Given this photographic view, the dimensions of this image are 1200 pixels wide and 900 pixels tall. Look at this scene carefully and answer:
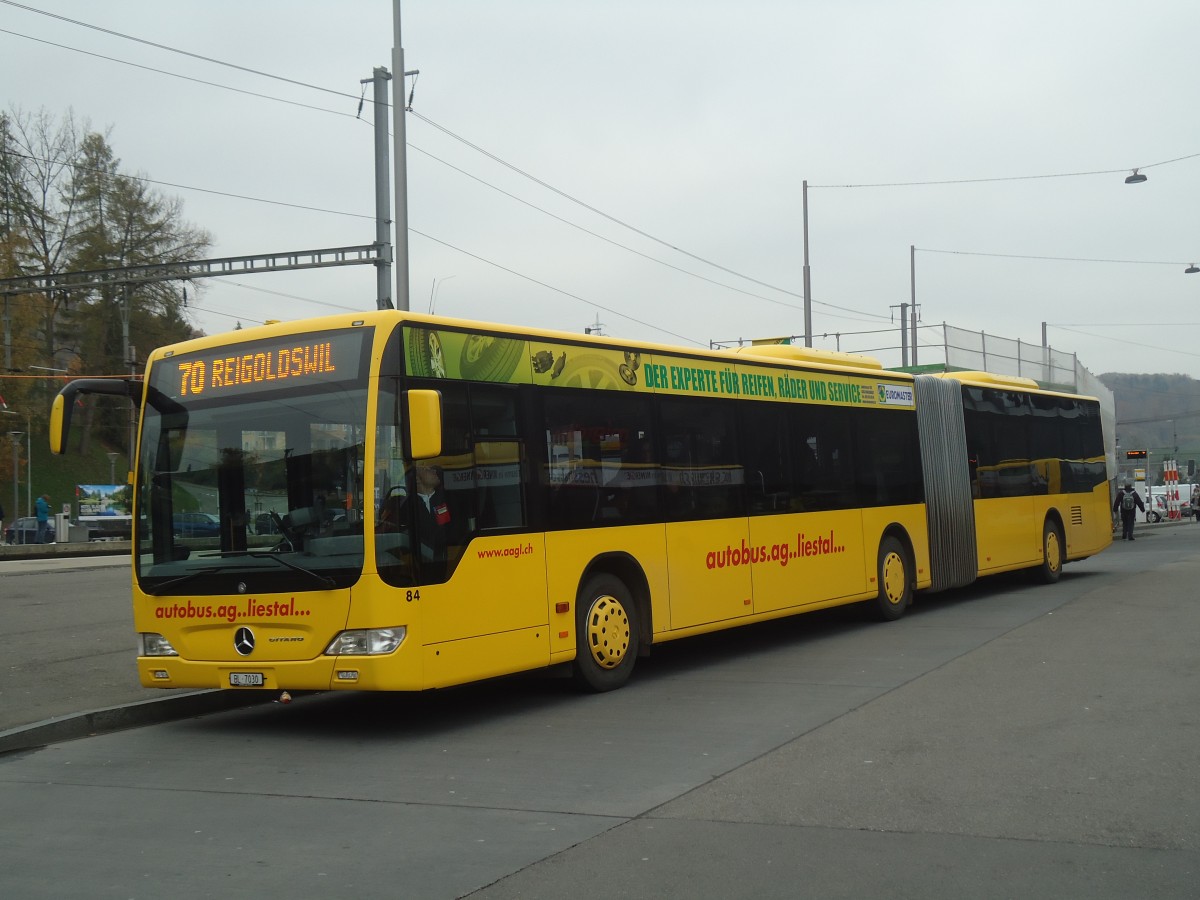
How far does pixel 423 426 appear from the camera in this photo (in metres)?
8.68

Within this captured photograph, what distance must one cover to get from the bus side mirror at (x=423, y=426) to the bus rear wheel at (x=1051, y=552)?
48.4 ft

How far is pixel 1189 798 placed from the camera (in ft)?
22.0

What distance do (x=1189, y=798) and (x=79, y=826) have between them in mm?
5937

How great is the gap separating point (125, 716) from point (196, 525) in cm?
182

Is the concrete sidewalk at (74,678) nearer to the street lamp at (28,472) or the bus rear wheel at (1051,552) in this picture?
the bus rear wheel at (1051,552)

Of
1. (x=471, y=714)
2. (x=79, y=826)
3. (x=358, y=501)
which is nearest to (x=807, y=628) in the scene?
(x=471, y=714)

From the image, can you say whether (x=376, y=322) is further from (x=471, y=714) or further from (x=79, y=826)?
(x=79, y=826)

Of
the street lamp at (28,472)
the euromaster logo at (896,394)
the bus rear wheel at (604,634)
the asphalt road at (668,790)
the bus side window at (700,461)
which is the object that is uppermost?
the street lamp at (28,472)

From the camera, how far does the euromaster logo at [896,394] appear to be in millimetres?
16623

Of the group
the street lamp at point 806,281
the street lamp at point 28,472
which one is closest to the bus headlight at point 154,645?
the street lamp at point 806,281

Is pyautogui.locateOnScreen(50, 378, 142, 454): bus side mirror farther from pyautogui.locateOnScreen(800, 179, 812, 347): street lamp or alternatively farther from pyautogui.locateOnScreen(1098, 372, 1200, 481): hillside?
pyautogui.locateOnScreen(1098, 372, 1200, 481): hillside

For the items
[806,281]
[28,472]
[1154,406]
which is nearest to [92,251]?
[28,472]

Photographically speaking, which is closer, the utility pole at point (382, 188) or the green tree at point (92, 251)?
the utility pole at point (382, 188)

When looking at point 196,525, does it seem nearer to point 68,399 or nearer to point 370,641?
point 68,399
